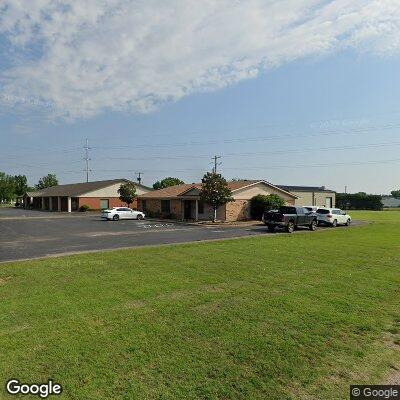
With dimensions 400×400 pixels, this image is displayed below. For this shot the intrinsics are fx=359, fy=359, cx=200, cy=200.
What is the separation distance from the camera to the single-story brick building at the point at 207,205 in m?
34.8

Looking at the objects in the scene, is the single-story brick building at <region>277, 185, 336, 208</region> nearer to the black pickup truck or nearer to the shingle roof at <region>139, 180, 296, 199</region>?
the shingle roof at <region>139, 180, 296, 199</region>

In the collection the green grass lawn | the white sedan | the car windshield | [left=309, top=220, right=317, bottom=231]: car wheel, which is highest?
the car windshield

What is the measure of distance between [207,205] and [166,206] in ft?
24.1

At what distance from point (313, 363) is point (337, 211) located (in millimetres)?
28512

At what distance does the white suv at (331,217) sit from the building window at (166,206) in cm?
1699

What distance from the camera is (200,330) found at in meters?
6.11

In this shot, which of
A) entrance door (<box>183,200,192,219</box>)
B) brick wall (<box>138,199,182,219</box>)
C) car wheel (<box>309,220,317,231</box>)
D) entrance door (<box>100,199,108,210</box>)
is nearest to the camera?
car wheel (<box>309,220,317,231</box>)

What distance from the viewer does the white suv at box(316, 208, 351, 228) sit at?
30.5m

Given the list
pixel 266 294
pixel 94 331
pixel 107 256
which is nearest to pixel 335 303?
pixel 266 294

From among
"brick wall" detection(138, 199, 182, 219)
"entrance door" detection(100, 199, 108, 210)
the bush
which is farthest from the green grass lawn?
"entrance door" detection(100, 199, 108, 210)

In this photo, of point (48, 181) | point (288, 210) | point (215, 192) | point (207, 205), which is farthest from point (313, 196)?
point (48, 181)

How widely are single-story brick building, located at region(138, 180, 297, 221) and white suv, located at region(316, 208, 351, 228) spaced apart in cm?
725

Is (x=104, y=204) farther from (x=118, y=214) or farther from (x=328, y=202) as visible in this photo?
(x=328, y=202)

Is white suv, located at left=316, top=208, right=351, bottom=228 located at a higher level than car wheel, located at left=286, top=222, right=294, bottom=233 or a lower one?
higher
